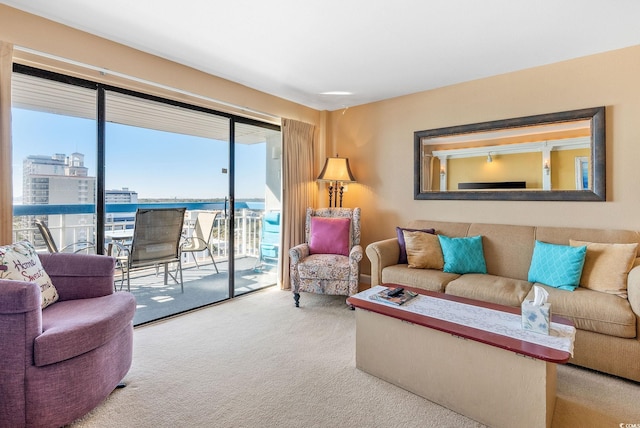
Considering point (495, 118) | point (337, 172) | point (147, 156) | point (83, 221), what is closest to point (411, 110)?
point (495, 118)

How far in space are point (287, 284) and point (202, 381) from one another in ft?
6.78

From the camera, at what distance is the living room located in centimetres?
239

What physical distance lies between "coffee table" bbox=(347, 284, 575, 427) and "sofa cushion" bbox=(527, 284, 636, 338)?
441 millimetres

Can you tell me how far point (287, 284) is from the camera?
4.02 meters

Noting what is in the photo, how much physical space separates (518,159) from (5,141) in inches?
161

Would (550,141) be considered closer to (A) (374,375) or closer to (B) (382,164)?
(B) (382,164)

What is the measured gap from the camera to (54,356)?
1.49 metres

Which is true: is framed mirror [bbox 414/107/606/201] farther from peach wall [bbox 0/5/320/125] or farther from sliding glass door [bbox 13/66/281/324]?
peach wall [bbox 0/5/320/125]

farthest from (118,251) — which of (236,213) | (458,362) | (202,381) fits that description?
(458,362)

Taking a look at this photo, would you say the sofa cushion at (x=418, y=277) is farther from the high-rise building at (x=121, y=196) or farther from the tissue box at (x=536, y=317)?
the high-rise building at (x=121, y=196)

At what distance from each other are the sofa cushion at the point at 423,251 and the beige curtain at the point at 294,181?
58.7 inches

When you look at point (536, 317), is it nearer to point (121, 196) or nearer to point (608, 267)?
point (608, 267)

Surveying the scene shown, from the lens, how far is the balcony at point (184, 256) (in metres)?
2.53

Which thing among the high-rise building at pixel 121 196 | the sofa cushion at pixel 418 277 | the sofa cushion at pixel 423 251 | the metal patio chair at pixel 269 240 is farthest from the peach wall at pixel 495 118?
the high-rise building at pixel 121 196
